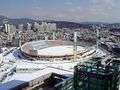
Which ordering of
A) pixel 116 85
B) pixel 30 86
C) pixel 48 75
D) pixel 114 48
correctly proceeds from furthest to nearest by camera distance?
pixel 114 48 < pixel 48 75 < pixel 30 86 < pixel 116 85

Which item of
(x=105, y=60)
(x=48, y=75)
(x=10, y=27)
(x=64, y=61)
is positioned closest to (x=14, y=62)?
(x=64, y=61)

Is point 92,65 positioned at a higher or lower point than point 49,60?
higher

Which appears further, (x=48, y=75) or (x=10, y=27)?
(x=10, y=27)

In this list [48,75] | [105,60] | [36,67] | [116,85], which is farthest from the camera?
[36,67]

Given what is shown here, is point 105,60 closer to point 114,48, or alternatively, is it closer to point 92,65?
point 92,65

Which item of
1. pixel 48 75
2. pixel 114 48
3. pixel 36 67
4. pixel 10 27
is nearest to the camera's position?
pixel 48 75

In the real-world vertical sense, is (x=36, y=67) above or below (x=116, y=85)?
below

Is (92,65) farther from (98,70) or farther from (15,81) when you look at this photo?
(15,81)

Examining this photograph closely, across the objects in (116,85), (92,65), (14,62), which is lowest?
(14,62)

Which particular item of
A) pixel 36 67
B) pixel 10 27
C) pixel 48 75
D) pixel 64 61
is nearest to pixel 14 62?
pixel 36 67
